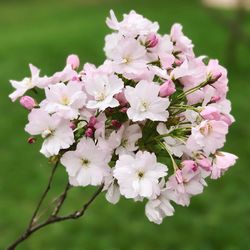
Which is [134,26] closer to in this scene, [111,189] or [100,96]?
[100,96]

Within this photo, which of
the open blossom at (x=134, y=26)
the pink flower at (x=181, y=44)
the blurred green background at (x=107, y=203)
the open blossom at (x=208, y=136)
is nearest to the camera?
the open blossom at (x=208, y=136)

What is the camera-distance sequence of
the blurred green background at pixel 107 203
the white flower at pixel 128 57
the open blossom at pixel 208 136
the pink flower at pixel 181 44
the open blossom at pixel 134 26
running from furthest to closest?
1. the blurred green background at pixel 107 203
2. the pink flower at pixel 181 44
3. the open blossom at pixel 134 26
4. the white flower at pixel 128 57
5. the open blossom at pixel 208 136

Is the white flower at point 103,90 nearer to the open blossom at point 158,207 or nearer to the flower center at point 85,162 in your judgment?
the flower center at point 85,162

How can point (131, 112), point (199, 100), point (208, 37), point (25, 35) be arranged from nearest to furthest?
point (131, 112) → point (199, 100) → point (208, 37) → point (25, 35)

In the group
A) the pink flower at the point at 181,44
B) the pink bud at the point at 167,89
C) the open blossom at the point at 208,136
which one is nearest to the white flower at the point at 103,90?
the pink bud at the point at 167,89

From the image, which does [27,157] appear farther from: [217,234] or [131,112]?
[131,112]

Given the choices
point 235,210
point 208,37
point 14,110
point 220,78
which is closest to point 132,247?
point 235,210

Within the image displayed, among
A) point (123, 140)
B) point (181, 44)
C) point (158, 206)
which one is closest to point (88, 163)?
point (123, 140)
